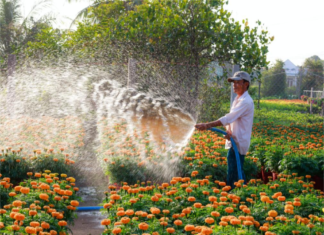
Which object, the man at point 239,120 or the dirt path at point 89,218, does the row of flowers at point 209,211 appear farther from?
the dirt path at point 89,218

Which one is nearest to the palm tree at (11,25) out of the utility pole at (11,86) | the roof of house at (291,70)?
the utility pole at (11,86)

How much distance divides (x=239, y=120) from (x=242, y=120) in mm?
38

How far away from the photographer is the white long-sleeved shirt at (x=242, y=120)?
404 centimetres

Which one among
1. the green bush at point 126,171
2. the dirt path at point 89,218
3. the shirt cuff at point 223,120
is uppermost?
the shirt cuff at point 223,120

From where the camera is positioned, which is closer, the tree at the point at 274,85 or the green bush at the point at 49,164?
the green bush at the point at 49,164

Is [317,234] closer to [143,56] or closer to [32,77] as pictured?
[143,56]

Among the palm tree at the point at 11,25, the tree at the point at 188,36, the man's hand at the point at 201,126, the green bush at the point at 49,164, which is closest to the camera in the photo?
the man's hand at the point at 201,126

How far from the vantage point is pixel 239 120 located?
13.8 ft

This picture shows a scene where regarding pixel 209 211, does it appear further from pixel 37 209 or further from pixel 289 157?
pixel 289 157

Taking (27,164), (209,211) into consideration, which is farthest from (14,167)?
(209,211)

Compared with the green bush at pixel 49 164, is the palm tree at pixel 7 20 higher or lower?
higher

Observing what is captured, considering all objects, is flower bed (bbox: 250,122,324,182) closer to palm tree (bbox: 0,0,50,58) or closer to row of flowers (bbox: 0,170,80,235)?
row of flowers (bbox: 0,170,80,235)

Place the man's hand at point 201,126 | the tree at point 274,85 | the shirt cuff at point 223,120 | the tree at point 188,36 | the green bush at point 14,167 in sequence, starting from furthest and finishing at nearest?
the tree at point 274,85 → the tree at point 188,36 → the green bush at point 14,167 → the shirt cuff at point 223,120 → the man's hand at point 201,126

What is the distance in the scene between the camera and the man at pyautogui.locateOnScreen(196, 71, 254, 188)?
4.05 meters
